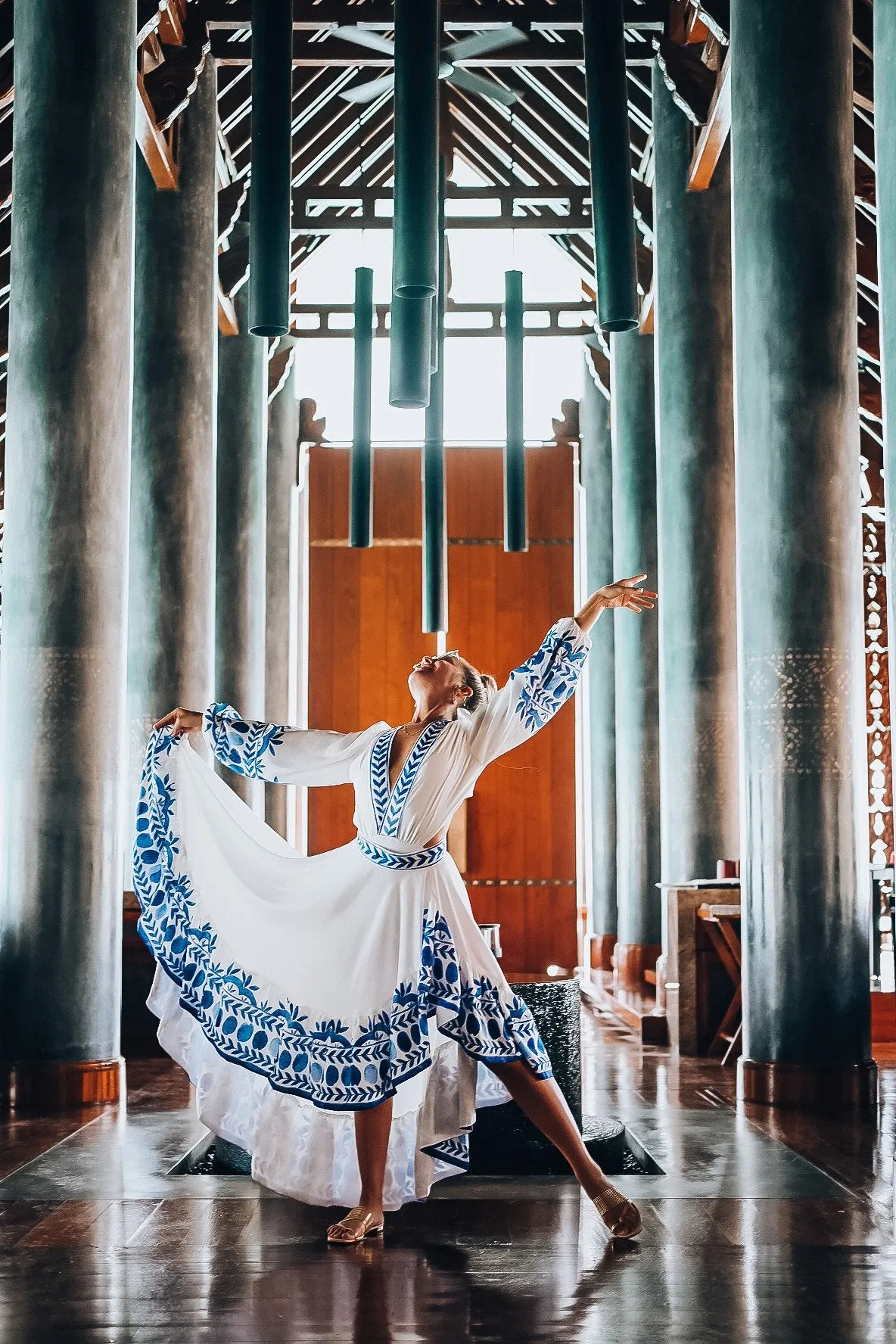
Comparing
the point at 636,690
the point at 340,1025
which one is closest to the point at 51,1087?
the point at 340,1025

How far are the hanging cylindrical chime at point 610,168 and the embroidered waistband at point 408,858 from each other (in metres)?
1.39

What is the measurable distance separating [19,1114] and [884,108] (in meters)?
4.83

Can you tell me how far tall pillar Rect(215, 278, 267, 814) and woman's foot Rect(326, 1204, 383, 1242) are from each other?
919 cm

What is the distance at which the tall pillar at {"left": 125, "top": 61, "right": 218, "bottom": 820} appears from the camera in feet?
33.1

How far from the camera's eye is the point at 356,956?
4000 mm

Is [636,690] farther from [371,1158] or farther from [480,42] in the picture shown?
[371,1158]

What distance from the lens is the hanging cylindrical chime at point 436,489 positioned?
23.9 feet

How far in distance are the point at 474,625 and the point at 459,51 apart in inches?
327

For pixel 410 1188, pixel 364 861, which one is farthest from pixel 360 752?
pixel 410 1188

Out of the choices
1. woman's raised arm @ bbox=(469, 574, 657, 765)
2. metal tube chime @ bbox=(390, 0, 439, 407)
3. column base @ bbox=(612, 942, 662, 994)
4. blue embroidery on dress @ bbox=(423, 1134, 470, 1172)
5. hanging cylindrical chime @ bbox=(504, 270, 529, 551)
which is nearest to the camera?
metal tube chime @ bbox=(390, 0, 439, 407)

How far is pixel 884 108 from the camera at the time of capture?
460 cm

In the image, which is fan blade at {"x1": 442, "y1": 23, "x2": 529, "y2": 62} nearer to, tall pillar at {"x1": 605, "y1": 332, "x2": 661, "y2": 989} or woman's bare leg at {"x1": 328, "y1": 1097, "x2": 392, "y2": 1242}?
tall pillar at {"x1": 605, "y1": 332, "x2": 661, "y2": 989}

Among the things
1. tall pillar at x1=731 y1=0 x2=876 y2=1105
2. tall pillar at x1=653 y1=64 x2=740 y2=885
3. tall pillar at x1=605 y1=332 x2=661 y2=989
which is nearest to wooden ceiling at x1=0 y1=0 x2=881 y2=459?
tall pillar at x1=653 y1=64 x2=740 y2=885

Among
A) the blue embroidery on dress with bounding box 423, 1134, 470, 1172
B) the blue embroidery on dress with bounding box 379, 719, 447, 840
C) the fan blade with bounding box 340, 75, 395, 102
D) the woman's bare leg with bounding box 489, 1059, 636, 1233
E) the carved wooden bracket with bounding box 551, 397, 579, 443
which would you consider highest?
the fan blade with bounding box 340, 75, 395, 102
